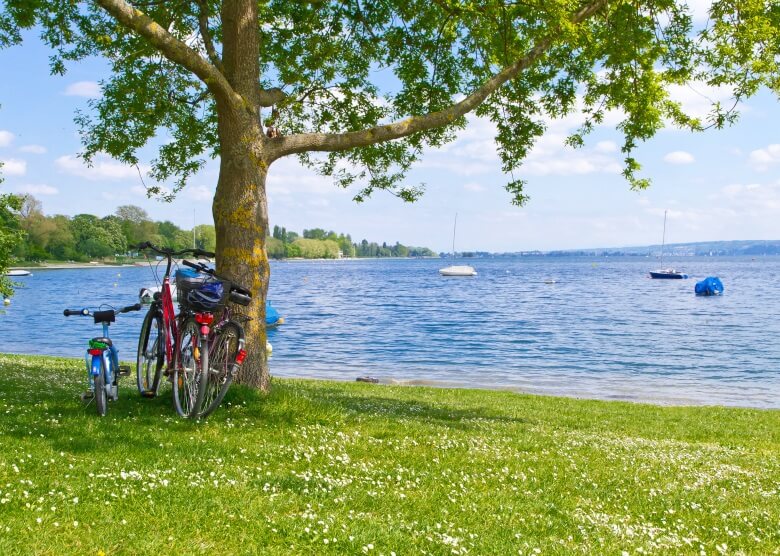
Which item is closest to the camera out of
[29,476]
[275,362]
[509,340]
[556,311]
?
[29,476]

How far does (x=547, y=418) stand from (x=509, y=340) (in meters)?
36.0

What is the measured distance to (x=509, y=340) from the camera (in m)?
51.6

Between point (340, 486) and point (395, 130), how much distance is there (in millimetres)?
7481

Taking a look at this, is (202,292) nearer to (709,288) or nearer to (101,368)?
(101,368)

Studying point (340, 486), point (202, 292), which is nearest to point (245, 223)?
point (202, 292)

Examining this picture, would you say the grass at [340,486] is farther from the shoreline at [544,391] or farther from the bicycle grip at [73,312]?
the shoreline at [544,391]

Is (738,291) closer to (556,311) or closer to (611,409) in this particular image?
(556,311)

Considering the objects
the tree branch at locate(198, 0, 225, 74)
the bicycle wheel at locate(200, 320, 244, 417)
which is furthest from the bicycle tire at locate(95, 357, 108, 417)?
the tree branch at locate(198, 0, 225, 74)

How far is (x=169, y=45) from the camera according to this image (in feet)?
34.1

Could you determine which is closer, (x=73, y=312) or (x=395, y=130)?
(x=73, y=312)

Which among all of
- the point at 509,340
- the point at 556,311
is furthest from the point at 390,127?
the point at 556,311

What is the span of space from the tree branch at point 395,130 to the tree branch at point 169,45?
1162 mm

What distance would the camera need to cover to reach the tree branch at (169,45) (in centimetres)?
978

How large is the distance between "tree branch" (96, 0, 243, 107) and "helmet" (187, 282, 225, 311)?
11.7ft
